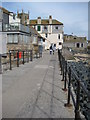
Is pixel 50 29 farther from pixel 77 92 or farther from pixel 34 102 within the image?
pixel 77 92

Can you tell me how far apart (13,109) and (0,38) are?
20.4 meters

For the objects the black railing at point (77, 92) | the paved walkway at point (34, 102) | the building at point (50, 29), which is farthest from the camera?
the building at point (50, 29)

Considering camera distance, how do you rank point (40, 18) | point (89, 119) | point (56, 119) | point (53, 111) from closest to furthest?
point (56, 119) < point (53, 111) < point (89, 119) < point (40, 18)

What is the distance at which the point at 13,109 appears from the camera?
446 cm

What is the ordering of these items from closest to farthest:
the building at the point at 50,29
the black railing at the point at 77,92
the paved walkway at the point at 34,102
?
1. the black railing at the point at 77,92
2. the paved walkway at the point at 34,102
3. the building at the point at 50,29

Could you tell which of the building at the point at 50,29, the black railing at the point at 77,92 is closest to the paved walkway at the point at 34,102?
the black railing at the point at 77,92

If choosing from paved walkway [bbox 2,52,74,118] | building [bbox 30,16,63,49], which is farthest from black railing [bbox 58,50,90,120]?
building [bbox 30,16,63,49]

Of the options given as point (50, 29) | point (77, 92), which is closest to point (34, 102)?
point (77, 92)

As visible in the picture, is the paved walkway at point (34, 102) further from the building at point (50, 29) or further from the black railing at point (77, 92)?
the building at point (50, 29)

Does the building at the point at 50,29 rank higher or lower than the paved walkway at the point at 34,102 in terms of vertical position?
higher

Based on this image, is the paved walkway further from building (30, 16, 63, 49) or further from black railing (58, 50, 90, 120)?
building (30, 16, 63, 49)

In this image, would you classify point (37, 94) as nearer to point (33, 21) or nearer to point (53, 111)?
point (53, 111)

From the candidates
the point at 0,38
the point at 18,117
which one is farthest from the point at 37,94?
the point at 0,38

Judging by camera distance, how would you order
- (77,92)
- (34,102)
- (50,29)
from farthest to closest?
(50,29)
(34,102)
(77,92)
